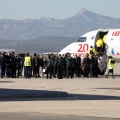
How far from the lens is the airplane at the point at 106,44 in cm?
4941

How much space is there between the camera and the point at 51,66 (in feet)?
144

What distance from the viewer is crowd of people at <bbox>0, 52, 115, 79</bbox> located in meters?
44.0

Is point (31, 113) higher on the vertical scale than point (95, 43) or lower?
lower

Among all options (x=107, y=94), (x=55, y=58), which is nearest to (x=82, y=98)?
(x=107, y=94)

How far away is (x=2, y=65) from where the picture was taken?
4453 cm

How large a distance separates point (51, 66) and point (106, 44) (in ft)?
23.4

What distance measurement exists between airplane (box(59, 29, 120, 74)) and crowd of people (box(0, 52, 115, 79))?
2.03 metres

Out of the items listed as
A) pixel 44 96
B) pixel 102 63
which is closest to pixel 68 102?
pixel 44 96

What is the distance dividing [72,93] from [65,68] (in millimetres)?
13767

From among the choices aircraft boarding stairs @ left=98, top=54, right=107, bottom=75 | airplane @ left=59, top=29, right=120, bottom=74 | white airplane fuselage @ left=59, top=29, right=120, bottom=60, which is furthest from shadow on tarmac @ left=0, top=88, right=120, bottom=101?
white airplane fuselage @ left=59, top=29, right=120, bottom=60

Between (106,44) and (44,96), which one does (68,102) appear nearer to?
(44,96)

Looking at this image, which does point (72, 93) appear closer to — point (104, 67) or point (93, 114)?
point (93, 114)

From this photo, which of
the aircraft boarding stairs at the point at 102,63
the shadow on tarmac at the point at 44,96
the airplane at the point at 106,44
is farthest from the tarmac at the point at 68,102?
the airplane at the point at 106,44

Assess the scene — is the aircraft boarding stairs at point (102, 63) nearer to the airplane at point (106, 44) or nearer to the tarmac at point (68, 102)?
the airplane at point (106, 44)
